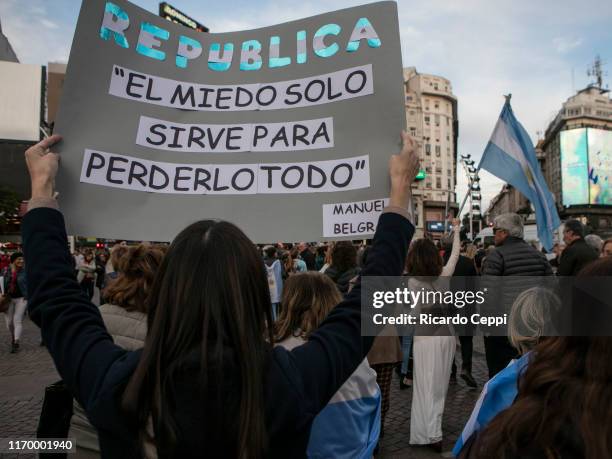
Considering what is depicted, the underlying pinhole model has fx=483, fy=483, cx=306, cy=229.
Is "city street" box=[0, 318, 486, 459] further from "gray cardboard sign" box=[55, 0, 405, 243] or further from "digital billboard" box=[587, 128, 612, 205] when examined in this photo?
"digital billboard" box=[587, 128, 612, 205]

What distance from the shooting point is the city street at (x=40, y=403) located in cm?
456

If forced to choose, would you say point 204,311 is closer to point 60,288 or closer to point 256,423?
point 256,423

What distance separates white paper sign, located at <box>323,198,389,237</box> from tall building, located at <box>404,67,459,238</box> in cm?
7404

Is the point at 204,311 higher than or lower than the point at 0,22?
lower

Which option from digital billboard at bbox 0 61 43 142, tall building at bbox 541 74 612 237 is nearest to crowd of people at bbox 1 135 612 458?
digital billboard at bbox 0 61 43 142

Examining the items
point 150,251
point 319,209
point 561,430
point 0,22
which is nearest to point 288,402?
point 561,430

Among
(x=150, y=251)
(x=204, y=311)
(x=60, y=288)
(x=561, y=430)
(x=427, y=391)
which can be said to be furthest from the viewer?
(x=427, y=391)

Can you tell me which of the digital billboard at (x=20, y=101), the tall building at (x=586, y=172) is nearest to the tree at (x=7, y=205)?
the digital billboard at (x=20, y=101)

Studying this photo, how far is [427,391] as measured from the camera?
443 cm

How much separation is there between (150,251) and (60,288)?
1680mm

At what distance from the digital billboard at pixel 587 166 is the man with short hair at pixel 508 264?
60.0 meters

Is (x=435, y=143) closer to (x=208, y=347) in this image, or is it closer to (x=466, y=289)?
(x=466, y=289)

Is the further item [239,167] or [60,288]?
[239,167]

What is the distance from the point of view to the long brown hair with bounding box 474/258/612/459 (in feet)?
3.10
